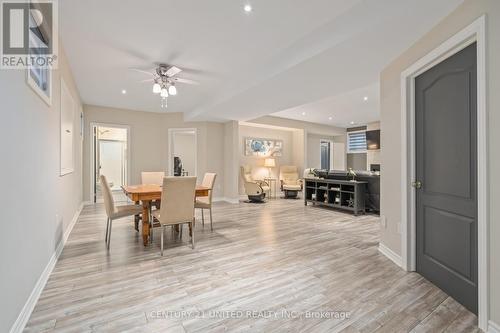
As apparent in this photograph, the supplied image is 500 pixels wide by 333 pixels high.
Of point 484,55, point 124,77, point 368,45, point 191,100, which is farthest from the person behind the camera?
point 191,100

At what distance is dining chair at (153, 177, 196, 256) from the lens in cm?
284

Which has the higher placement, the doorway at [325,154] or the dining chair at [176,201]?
the doorway at [325,154]

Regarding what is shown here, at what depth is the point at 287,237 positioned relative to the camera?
11.8 ft

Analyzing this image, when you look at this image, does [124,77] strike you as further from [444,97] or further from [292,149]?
[292,149]

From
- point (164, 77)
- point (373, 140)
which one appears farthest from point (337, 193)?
point (164, 77)

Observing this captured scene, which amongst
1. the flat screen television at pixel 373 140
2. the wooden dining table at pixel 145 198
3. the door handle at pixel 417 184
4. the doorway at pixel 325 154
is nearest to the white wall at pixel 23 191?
the wooden dining table at pixel 145 198

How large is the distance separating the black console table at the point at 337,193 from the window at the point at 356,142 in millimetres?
5009

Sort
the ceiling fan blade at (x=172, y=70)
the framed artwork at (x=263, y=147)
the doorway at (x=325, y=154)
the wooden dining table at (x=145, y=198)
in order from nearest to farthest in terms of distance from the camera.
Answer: the wooden dining table at (x=145, y=198), the ceiling fan blade at (x=172, y=70), the framed artwork at (x=263, y=147), the doorway at (x=325, y=154)

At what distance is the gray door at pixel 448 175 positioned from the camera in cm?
176

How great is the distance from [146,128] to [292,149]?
206 inches

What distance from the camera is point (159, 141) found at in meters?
6.98

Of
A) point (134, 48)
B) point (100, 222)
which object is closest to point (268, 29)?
point (134, 48)

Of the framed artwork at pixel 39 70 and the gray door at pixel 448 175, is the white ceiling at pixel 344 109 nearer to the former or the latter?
the gray door at pixel 448 175

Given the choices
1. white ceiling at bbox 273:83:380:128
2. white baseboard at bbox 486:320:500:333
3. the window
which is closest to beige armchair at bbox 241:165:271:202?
white ceiling at bbox 273:83:380:128
